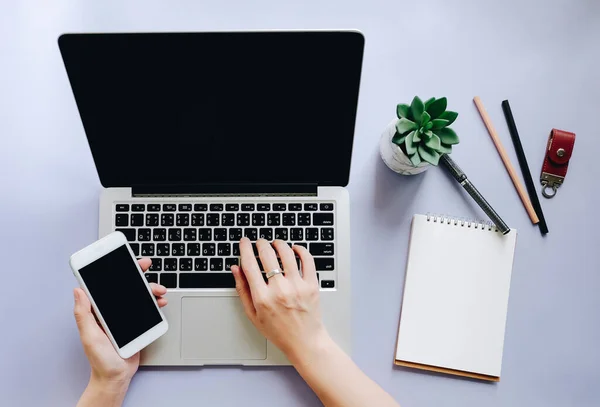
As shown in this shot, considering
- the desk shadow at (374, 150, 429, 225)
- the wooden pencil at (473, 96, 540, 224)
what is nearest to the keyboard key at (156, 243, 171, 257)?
the desk shadow at (374, 150, 429, 225)

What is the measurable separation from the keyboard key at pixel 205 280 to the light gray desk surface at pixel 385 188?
0.15m

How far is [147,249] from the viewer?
0.74 meters

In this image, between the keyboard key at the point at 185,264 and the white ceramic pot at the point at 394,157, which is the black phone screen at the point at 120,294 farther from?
the white ceramic pot at the point at 394,157

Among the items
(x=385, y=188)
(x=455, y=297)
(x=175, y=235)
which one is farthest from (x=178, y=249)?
(x=455, y=297)

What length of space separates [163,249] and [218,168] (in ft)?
0.52

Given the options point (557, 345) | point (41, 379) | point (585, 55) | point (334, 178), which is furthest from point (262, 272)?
point (585, 55)

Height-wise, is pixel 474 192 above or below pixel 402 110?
below

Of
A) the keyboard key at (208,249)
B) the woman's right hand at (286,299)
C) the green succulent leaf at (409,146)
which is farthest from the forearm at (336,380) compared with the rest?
the green succulent leaf at (409,146)

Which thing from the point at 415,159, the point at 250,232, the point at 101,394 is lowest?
the point at 101,394

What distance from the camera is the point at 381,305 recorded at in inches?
30.7

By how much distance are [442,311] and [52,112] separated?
2.50ft

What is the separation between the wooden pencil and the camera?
800 mm

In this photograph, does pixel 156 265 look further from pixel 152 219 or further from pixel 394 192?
pixel 394 192

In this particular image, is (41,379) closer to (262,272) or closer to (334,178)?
(262,272)
